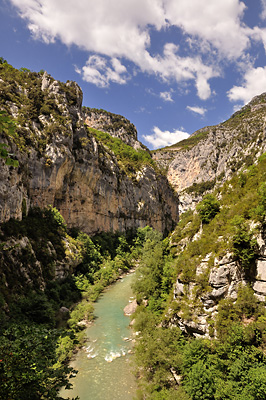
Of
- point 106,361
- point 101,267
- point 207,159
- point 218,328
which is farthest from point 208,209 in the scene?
point 207,159

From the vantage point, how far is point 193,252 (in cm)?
1889

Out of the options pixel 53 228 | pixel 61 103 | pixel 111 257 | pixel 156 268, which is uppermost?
pixel 61 103

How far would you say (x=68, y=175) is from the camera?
51.2m

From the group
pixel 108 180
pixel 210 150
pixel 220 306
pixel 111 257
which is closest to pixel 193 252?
pixel 220 306

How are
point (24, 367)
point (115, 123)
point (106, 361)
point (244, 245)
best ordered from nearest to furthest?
point (24, 367) → point (244, 245) → point (106, 361) → point (115, 123)

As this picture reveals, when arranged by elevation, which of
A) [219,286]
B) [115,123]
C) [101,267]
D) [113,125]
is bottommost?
[101,267]

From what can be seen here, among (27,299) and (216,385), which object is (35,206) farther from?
(216,385)

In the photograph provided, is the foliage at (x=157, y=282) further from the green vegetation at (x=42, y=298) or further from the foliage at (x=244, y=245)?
the foliage at (x=244, y=245)

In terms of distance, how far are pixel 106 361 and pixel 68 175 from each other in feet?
130

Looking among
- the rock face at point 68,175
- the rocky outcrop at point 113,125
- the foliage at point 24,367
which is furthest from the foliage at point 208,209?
the rocky outcrop at point 113,125

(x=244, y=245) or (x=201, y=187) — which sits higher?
(x=201, y=187)

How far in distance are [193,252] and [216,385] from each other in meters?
8.85

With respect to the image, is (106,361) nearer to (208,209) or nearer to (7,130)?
(208,209)

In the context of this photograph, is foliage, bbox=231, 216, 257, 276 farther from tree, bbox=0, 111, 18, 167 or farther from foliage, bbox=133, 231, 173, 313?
tree, bbox=0, 111, 18, 167
